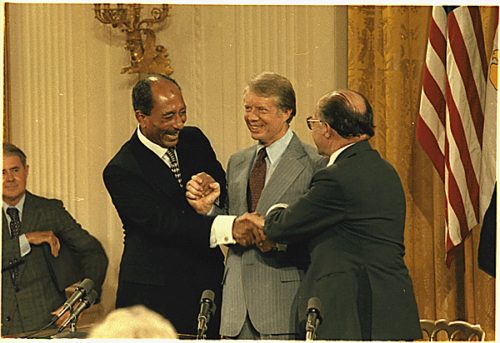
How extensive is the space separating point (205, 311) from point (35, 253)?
1.79 ft

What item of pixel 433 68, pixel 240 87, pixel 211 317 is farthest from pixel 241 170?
pixel 433 68

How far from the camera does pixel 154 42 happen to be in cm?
317

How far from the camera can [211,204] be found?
316cm

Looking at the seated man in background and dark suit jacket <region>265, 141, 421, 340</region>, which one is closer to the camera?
dark suit jacket <region>265, 141, 421, 340</region>

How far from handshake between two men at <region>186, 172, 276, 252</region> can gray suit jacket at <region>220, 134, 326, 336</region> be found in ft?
0.08

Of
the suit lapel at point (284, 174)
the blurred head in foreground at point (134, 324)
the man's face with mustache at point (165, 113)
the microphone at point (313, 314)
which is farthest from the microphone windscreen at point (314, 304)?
the man's face with mustache at point (165, 113)

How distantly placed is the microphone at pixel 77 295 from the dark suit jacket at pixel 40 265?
2 cm

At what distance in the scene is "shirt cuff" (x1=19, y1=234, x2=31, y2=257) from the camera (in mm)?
3184

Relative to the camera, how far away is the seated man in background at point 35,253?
316 cm

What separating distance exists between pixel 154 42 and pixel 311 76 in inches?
19.0

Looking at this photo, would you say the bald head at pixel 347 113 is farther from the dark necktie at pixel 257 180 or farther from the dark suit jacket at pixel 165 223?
the dark suit jacket at pixel 165 223

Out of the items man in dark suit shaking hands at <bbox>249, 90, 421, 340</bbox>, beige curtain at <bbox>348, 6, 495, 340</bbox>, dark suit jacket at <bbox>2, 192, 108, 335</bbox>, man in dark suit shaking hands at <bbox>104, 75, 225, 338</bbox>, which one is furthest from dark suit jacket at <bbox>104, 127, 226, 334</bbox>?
beige curtain at <bbox>348, 6, 495, 340</bbox>

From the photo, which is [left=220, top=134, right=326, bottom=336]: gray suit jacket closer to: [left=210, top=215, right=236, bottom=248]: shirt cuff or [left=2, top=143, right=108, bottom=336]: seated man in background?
[left=210, top=215, right=236, bottom=248]: shirt cuff

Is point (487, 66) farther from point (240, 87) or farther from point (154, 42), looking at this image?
point (154, 42)
